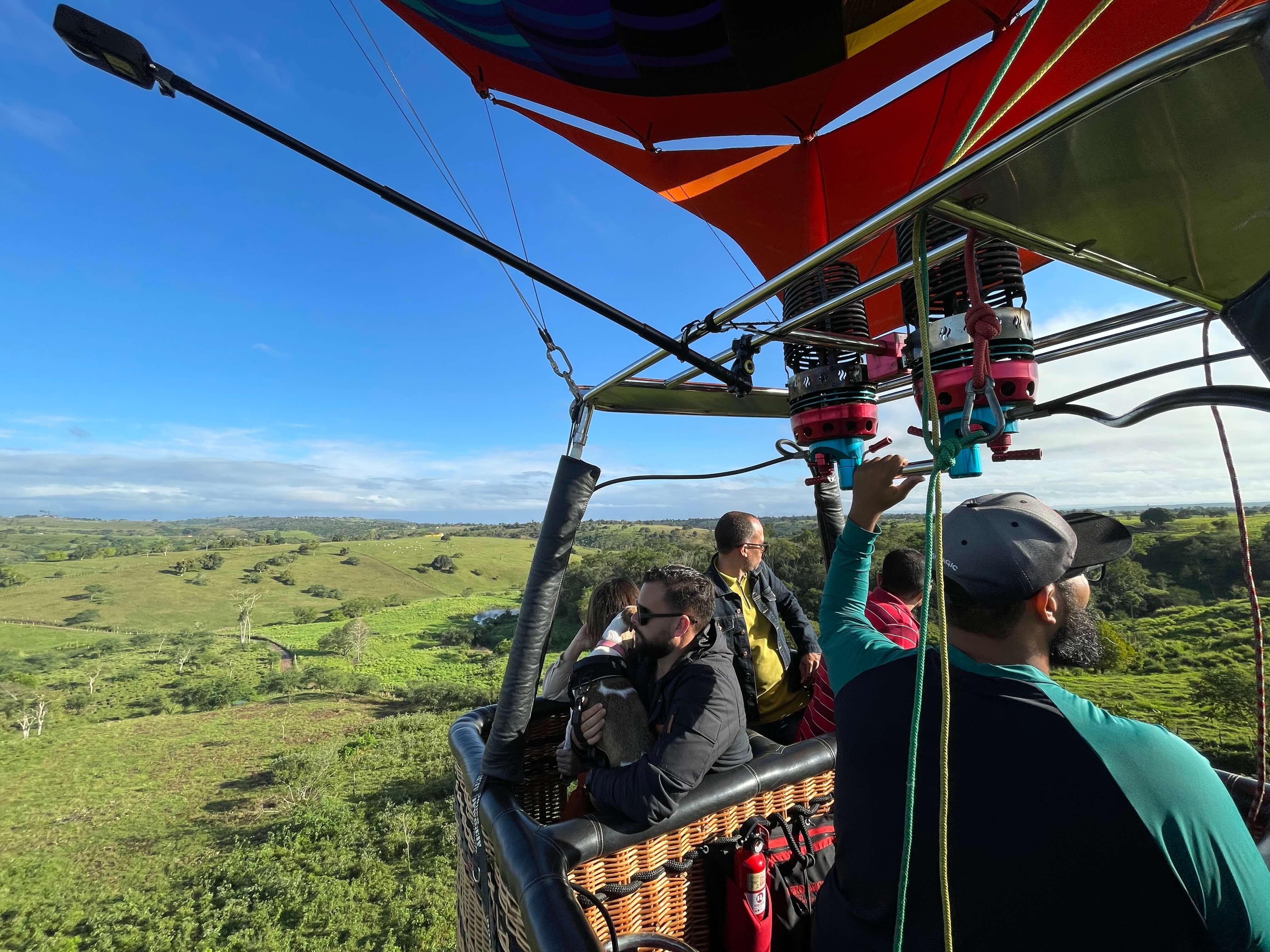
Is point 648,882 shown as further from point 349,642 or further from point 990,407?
point 349,642

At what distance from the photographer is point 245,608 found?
67250mm

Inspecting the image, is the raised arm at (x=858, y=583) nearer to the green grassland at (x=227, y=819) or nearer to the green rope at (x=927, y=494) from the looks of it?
the green rope at (x=927, y=494)

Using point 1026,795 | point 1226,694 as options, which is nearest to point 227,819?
point 1026,795

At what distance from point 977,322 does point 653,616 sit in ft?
3.77

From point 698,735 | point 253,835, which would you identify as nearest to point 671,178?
point 698,735

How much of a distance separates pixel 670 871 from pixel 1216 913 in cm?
108

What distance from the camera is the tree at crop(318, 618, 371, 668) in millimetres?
50969

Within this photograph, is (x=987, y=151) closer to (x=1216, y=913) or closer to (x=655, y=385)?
(x=1216, y=913)

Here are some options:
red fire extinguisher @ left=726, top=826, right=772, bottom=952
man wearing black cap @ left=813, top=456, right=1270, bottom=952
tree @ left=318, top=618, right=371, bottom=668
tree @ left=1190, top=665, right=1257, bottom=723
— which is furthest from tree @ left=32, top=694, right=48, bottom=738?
tree @ left=1190, top=665, right=1257, bottom=723

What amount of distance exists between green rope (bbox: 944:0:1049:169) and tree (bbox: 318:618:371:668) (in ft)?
181

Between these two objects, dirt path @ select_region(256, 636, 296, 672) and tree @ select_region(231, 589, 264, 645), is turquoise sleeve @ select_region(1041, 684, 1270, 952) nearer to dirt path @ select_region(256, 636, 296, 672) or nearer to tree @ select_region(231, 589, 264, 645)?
dirt path @ select_region(256, 636, 296, 672)

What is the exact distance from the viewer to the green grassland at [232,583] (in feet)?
221

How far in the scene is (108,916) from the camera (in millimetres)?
14961

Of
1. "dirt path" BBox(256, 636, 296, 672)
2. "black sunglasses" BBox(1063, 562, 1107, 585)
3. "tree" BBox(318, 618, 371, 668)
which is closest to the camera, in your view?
"black sunglasses" BBox(1063, 562, 1107, 585)
